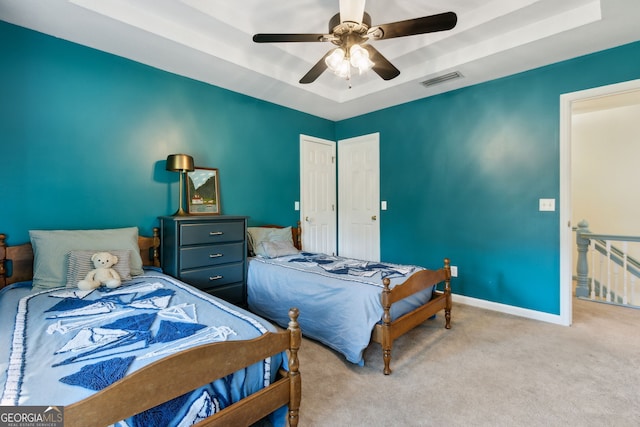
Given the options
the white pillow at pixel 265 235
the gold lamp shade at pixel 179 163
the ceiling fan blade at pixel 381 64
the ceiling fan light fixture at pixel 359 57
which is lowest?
the white pillow at pixel 265 235

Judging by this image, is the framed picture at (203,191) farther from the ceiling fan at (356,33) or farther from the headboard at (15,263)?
the ceiling fan at (356,33)

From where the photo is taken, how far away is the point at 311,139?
4488 millimetres

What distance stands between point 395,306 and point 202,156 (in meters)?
2.52

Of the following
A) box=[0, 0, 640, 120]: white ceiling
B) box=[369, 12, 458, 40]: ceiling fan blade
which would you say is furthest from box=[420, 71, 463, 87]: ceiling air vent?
box=[369, 12, 458, 40]: ceiling fan blade

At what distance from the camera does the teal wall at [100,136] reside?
7.64ft

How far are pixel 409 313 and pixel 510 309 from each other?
1623 millimetres

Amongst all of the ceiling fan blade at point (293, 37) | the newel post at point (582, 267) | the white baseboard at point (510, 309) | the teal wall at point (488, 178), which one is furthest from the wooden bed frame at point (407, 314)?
the newel post at point (582, 267)

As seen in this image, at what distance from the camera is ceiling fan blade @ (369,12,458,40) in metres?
1.80

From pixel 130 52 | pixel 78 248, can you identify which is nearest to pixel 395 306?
pixel 78 248

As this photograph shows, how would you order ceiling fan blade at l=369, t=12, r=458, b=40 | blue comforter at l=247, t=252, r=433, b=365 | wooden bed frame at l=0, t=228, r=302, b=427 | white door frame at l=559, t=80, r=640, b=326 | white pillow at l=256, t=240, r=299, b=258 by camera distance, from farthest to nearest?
white pillow at l=256, t=240, r=299, b=258, white door frame at l=559, t=80, r=640, b=326, blue comforter at l=247, t=252, r=433, b=365, ceiling fan blade at l=369, t=12, r=458, b=40, wooden bed frame at l=0, t=228, r=302, b=427

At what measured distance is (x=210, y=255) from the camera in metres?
2.87

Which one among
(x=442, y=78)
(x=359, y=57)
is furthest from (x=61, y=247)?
(x=442, y=78)

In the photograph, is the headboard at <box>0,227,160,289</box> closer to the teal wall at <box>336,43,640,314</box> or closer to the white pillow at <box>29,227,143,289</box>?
the white pillow at <box>29,227,143,289</box>

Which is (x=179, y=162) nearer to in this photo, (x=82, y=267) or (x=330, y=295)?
(x=82, y=267)
